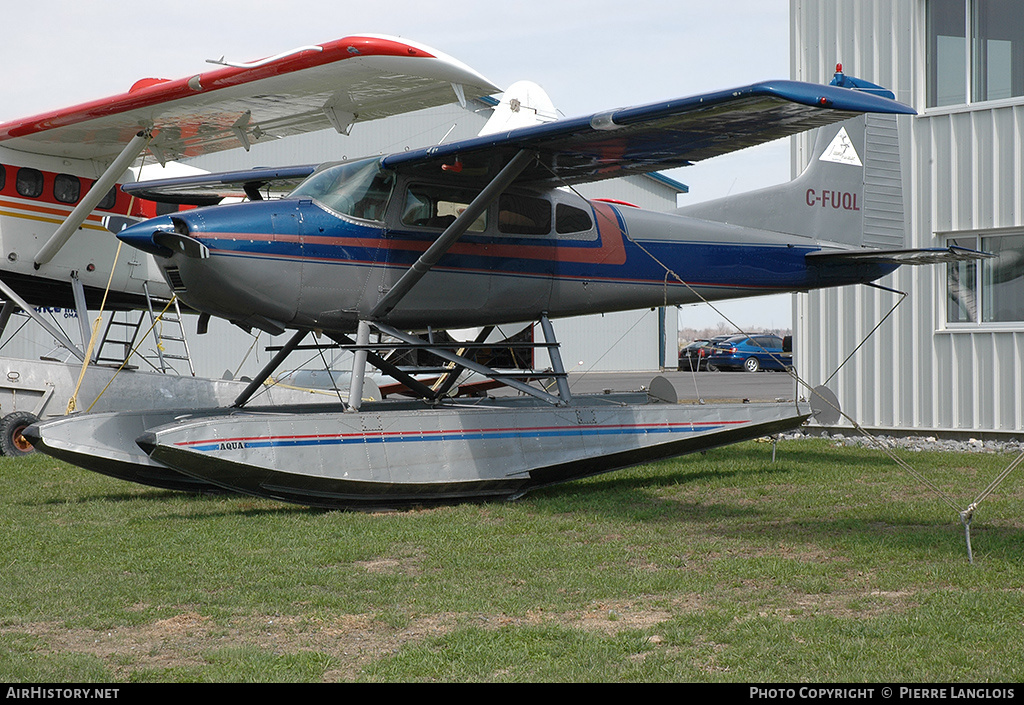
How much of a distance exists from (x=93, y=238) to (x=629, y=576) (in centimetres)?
920

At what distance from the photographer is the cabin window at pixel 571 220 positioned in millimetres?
9469

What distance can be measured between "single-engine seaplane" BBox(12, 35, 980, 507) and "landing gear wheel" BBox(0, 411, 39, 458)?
328 centimetres

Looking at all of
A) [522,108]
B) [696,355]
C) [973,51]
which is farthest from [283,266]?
[696,355]

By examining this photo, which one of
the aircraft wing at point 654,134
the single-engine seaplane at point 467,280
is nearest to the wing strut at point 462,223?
the single-engine seaplane at point 467,280

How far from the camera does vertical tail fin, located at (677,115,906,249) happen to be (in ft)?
34.9

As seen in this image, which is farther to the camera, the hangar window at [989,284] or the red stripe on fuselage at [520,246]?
the hangar window at [989,284]

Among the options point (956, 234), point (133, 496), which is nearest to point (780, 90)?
point (133, 496)

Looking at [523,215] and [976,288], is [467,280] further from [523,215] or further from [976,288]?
[976,288]

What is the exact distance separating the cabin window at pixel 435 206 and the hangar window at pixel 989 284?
22.5ft

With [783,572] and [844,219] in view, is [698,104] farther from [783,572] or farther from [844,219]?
[844,219]

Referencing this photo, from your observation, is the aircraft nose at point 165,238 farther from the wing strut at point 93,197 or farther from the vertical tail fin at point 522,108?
the vertical tail fin at point 522,108

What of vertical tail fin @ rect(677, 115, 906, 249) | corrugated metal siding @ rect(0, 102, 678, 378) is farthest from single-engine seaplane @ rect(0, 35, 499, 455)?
corrugated metal siding @ rect(0, 102, 678, 378)

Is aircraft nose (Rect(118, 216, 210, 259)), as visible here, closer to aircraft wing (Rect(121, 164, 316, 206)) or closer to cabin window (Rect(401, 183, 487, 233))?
cabin window (Rect(401, 183, 487, 233))

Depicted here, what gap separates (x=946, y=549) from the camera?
588 centimetres
